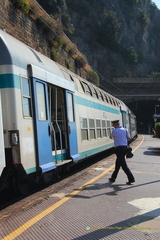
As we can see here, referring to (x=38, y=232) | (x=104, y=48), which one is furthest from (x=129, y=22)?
(x=38, y=232)

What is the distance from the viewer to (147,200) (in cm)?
569

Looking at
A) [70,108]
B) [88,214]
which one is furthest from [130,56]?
[88,214]

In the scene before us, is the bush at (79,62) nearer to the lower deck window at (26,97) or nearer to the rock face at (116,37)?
the lower deck window at (26,97)

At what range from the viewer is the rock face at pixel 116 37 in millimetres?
71938

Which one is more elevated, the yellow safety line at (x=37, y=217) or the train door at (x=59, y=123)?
the train door at (x=59, y=123)

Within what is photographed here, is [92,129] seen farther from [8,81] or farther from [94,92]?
[8,81]

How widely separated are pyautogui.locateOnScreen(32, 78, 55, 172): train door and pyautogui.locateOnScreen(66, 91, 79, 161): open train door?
4.92 feet

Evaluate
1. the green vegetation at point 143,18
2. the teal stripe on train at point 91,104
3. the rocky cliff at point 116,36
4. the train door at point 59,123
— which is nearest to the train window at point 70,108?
the train door at point 59,123

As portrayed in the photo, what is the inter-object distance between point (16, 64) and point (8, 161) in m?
1.96

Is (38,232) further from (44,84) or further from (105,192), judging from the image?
(44,84)

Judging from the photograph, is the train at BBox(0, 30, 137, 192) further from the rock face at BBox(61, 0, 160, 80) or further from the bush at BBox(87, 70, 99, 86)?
the rock face at BBox(61, 0, 160, 80)

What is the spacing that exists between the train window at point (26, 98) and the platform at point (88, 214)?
1.85 m

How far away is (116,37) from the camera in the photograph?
78.1 metres

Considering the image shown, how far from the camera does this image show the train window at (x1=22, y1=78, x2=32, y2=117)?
5.75 m
